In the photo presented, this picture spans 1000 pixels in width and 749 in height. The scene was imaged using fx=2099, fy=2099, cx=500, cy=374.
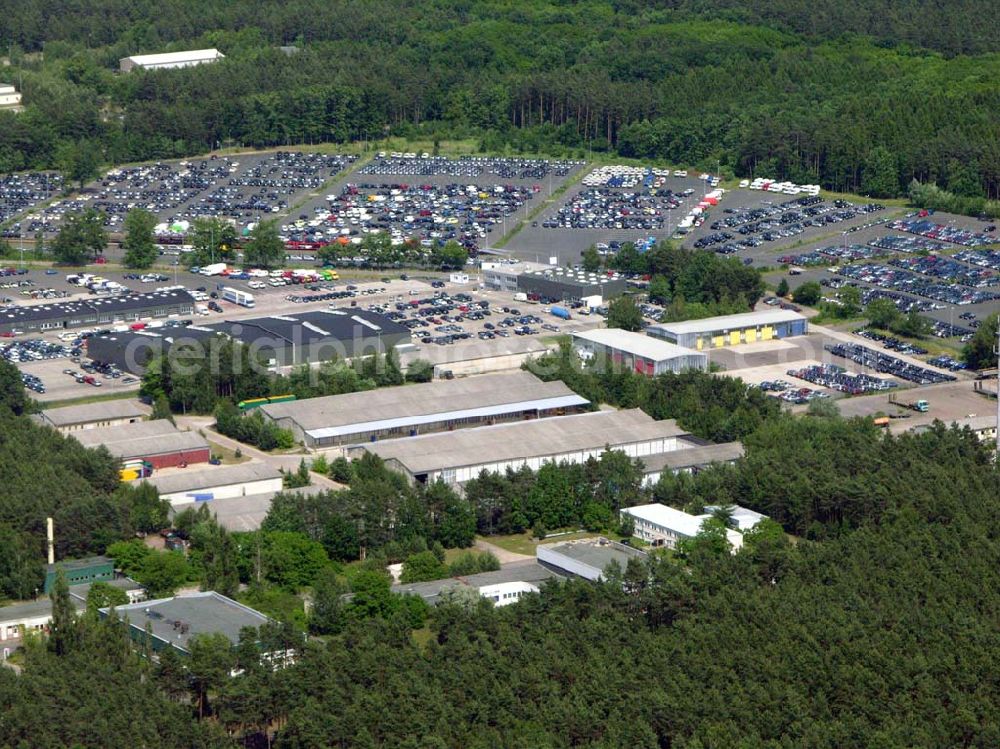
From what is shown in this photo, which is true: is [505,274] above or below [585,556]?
below

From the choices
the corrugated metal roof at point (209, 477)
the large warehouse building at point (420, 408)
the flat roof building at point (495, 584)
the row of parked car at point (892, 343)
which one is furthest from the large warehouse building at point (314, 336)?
the flat roof building at point (495, 584)

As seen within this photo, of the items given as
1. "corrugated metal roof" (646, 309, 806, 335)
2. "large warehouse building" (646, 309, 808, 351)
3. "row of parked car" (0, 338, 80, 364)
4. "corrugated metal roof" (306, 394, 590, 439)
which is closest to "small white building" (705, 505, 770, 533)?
"corrugated metal roof" (306, 394, 590, 439)

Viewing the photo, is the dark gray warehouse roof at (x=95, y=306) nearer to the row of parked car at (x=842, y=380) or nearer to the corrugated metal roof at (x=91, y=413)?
the corrugated metal roof at (x=91, y=413)

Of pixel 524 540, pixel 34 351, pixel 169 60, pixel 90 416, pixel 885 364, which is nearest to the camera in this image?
pixel 524 540

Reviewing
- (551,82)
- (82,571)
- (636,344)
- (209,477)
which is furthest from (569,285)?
(551,82)

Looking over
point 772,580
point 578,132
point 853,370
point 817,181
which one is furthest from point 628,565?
point 578,132

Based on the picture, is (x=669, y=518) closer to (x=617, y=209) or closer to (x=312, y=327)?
(x=312, y=327)

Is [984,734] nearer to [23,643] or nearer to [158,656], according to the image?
[158,656]
